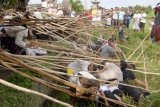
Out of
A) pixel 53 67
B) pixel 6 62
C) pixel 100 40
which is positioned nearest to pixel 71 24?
pixel 100 40

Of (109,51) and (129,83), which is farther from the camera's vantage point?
(109,51)

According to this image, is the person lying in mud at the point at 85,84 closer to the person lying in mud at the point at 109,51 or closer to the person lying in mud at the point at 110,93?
the person lying in mud at the point at 110,93

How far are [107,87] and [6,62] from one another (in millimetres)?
2207

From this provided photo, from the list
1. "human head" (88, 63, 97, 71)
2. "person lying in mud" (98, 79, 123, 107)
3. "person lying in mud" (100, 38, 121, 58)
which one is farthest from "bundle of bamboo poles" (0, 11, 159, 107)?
"person lying in mud" (98, 79, 123, 107)

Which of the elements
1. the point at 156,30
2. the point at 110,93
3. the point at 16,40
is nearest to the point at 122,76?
the point at 110,93

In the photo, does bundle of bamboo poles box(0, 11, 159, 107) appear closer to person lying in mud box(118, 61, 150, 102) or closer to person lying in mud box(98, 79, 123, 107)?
person lying in mud box(118, 61, 150, 102)

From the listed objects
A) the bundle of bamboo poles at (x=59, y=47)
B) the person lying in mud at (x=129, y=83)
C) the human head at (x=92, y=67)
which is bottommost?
the person lying in mud at (x=129, y=83)

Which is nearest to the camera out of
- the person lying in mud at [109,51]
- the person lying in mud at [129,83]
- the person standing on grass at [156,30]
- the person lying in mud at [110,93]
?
the person lying in mud at [110,93]

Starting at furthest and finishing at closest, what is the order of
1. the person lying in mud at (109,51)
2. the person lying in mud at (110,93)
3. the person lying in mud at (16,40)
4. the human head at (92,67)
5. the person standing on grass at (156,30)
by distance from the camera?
1. the person standing on grass at (156,30)
2. the person lying in mud at (109,51)
3. the person lying in mud at (16,40)
4. the human head at (92,67)
5. the person lying in mud at (110,93)

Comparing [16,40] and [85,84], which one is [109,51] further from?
[85,84]

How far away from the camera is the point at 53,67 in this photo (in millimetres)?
6676

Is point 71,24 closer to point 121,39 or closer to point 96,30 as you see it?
point 96,30

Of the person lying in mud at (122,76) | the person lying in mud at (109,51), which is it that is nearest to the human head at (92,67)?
the person lying in mud at (122,76)

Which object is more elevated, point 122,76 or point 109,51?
point 109,51
